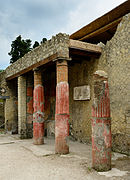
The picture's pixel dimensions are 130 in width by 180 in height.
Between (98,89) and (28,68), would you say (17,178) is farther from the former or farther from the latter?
(28,68)

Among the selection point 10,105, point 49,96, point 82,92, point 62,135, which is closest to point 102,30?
point 82,92

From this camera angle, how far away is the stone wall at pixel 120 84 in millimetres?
4918

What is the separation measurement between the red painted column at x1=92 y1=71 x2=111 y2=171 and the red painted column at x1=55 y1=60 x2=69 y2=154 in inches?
58.1

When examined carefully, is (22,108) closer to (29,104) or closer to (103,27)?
(29,104)

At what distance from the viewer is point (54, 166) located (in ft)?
13.2

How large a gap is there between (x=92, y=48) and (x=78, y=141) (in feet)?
10.6

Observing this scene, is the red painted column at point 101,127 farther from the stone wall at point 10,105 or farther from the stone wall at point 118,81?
the stone wall at point 10,105

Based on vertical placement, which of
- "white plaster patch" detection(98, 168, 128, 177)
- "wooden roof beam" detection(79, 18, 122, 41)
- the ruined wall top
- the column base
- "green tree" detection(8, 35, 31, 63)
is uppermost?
"green tree" detection(8, 35, 31, 63)

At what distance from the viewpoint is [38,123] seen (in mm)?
6418

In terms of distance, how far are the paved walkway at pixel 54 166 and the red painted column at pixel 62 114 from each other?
273 millimetres

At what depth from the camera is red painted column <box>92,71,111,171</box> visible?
353 centimetres

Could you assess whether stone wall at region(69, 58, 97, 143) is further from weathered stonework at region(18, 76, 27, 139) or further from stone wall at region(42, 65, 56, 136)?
weathered stonework at region(18, 76, 27, 139)

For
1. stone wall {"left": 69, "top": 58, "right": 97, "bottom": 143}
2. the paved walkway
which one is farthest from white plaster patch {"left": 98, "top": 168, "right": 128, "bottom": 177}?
stone wall {"left": 69, "top": 58, "right": 97, "bottom": 143}

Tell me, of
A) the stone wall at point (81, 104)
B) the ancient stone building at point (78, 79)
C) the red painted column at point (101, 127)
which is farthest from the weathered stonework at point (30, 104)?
the red painted column at point (101, 127)
